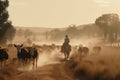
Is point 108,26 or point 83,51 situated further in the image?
point 108,26

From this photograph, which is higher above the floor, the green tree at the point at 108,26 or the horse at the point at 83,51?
the green tree at the point at 108,26

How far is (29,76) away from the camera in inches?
1135

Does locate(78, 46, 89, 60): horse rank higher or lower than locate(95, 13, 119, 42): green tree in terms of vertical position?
lower

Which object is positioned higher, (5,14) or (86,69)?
(5,14)

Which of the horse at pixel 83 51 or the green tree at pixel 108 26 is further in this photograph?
the green tree at pixel 108 26

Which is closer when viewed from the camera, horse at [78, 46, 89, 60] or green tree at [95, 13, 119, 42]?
horse at [78, 46, 89, 60]

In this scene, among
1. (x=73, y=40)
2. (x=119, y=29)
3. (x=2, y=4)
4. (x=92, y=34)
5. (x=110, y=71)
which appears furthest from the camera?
(x=92, y=34)

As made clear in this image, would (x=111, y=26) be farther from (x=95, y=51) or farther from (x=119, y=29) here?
(x=95, y=51)

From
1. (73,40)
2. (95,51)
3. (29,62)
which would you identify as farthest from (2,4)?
(73,40)

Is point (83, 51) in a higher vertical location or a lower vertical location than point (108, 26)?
lower

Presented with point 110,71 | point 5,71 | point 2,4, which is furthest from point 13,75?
point 2,4

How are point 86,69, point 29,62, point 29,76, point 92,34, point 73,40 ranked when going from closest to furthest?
point 29,76 < point 86,69 < point 29,62 < point 73,40 < point 92,34

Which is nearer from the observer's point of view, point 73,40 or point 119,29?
point 119,29

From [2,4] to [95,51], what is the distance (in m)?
20.7
